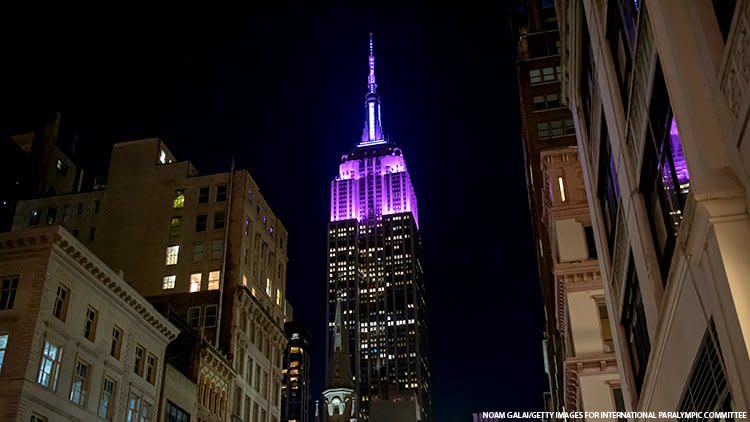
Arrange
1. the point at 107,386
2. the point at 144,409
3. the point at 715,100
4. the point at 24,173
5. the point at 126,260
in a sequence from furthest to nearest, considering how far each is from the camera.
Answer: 1. the point at 24,173
2. the point at 126,260
3. the point at 144,409
4. the point at 107,386
5. the point at 715,100

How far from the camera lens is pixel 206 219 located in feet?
278

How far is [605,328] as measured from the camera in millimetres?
44781

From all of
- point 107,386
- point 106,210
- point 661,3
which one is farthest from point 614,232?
point 106,210

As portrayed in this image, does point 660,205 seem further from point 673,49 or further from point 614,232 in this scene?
point 614,232

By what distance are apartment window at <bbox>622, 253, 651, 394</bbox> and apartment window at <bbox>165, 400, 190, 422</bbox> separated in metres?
39.7

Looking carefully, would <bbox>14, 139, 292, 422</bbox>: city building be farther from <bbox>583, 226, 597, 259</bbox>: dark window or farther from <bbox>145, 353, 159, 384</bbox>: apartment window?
<bbox>583, 226, 597, 259</bbox>: dark window

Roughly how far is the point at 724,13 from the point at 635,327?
14.3 metres

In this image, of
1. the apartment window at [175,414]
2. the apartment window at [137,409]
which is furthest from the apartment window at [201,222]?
the apartment window at [137,409]

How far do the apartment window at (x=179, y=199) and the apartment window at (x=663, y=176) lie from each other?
70.0m

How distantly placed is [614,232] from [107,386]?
34880 mm

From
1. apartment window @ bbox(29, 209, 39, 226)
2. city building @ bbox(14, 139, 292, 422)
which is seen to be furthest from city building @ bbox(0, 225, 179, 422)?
apartment window @ bbox(29, 209, 39, 226)

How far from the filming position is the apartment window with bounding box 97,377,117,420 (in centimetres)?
4869

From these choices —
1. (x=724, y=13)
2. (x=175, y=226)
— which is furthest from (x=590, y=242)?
(x=175, y=226)

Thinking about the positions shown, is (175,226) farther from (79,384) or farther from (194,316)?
(79,384)
